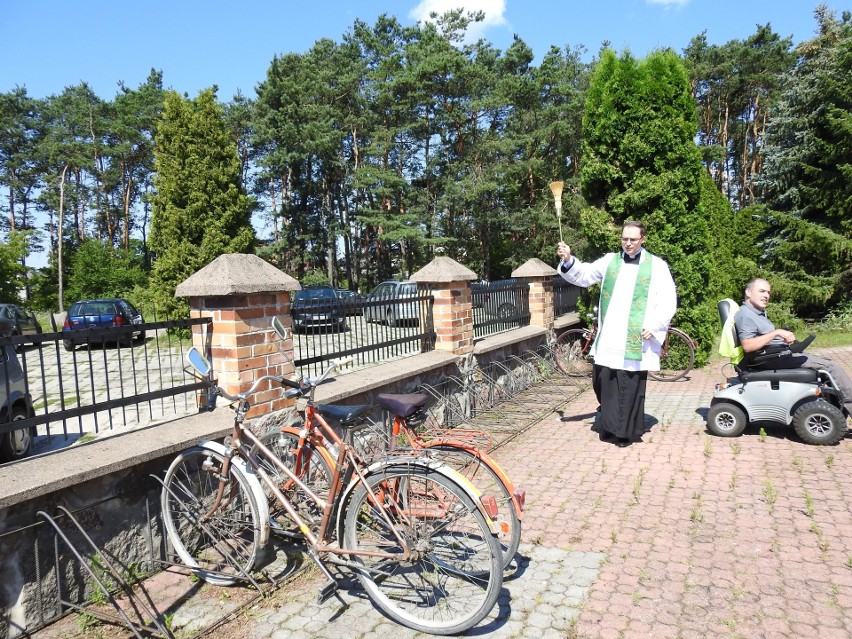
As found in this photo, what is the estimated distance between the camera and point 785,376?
510 centimetres

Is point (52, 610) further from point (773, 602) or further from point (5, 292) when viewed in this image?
point (5, 292)

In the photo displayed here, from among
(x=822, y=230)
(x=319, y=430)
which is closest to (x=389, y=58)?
(x=822, y=230)

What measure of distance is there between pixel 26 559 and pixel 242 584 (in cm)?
105

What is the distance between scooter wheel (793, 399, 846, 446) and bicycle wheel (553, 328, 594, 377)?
400cm

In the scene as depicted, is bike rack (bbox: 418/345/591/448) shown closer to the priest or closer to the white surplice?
the priest

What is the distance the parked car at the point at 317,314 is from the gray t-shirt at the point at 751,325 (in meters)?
3.61

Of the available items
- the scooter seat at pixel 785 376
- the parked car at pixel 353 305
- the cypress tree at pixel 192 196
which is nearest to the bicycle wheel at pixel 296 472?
the parked car at pixel 353 305

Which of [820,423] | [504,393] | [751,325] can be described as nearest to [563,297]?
[504,393]

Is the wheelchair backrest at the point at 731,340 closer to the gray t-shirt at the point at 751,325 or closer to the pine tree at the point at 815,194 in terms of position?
the gray t-shirt at the point at 751,325

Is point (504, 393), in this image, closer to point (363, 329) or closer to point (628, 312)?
point (363, 329)

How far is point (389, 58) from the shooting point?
31.7m

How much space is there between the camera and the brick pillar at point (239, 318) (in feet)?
12.6

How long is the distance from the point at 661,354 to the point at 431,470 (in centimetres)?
686

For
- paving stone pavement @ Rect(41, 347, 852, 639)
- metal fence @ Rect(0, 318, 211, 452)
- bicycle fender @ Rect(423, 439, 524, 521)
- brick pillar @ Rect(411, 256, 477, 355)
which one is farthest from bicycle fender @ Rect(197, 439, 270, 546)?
brick pillar @ Rect(411, 256, 477, 355)
